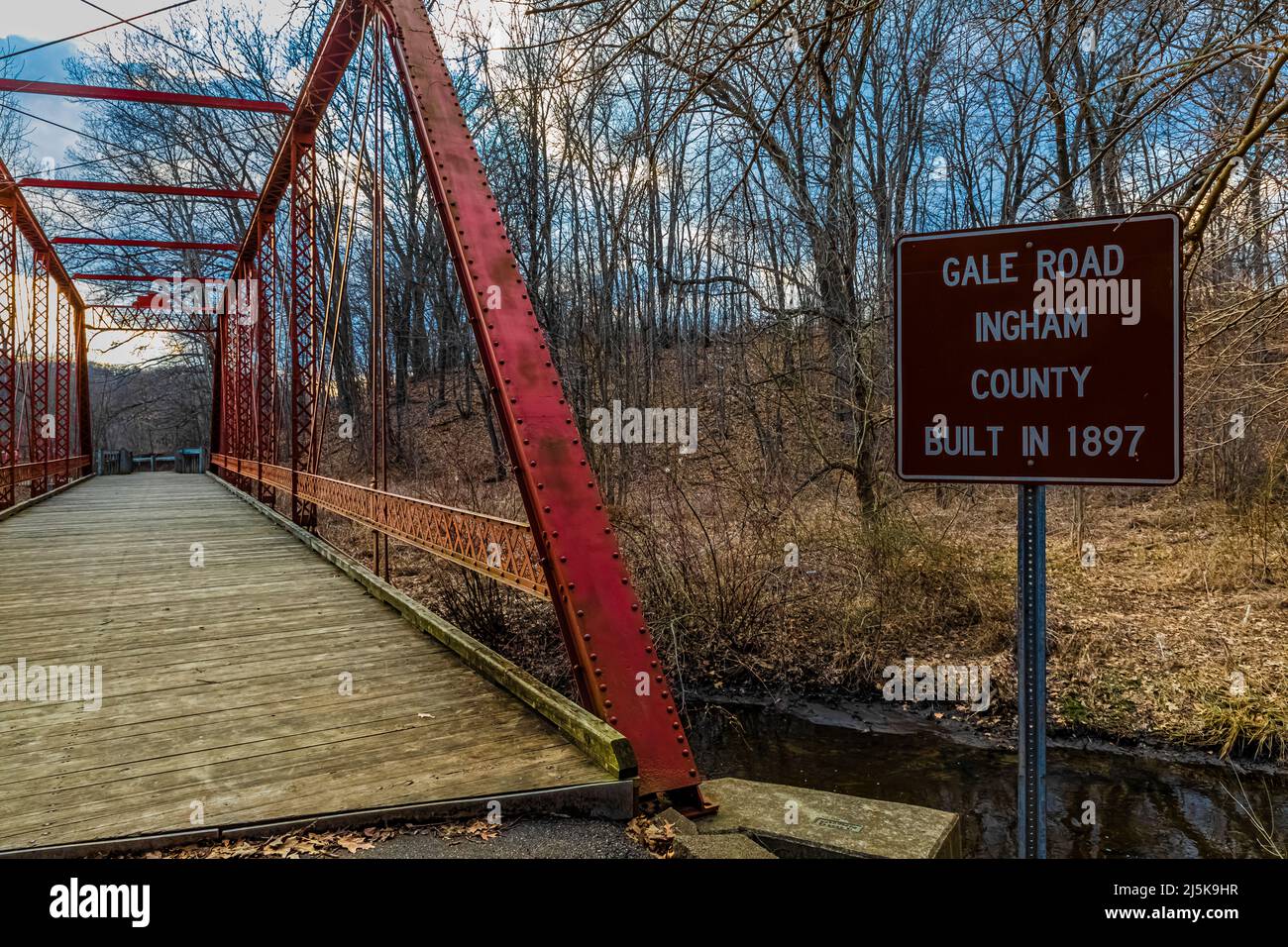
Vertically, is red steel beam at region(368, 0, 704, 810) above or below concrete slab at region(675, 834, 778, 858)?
above

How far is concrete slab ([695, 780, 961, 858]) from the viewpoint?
281 centimetres

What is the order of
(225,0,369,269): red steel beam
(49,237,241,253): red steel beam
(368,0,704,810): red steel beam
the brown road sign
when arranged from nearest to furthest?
1. the brown road sign
2. (368,0,704,810): red steel beam
3. (225,0,369,269): red steel beam
4. (49,237,241,253): red steel beam

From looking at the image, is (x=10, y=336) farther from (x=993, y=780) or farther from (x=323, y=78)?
(x=993, y=780)

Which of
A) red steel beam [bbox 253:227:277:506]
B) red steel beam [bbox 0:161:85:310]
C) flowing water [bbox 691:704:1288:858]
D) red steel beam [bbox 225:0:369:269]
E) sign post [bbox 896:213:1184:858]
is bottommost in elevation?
flowing water [bbox 691:704:1288:858]

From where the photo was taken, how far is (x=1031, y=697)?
229cm

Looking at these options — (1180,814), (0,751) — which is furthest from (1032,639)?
(1180,814)

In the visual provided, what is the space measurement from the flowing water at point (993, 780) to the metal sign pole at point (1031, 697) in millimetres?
3575

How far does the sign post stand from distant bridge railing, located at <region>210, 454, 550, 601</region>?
218 cm

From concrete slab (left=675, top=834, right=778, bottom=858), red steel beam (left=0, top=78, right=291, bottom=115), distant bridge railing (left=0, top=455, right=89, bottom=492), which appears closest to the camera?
concrete slab (left=675, top=834, right=778, bottom=858)

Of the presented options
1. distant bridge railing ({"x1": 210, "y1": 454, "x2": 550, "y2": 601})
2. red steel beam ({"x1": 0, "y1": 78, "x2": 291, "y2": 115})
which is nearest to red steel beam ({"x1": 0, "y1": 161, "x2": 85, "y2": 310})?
red steel beam ({"x1": 0, "y1": 78, "x2": 291, "y2": 115})

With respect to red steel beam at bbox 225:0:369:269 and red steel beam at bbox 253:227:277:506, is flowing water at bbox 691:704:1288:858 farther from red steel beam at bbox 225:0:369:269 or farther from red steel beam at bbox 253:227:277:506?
red steel beam at bbox 253:227:277:506

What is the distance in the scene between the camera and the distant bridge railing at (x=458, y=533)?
13.7 ft

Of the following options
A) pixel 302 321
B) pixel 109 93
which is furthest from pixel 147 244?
pixel 302 321

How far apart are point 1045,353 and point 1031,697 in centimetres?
97
